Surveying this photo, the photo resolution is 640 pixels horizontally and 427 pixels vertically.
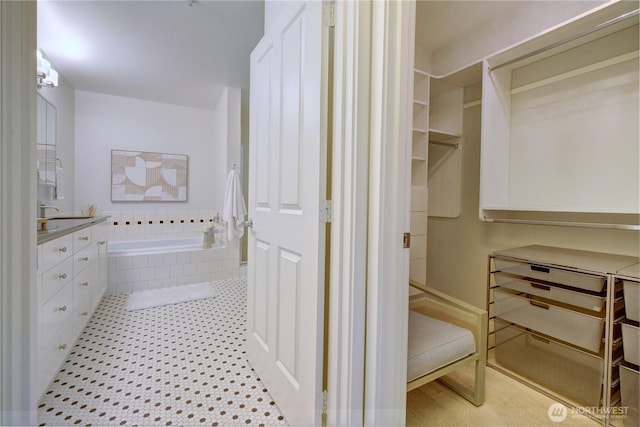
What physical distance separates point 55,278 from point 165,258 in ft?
5.79

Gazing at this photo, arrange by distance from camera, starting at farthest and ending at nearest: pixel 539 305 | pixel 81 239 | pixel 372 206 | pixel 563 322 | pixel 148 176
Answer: pixel 148 176 → pixel 81 239 → pixel 539 305 → pixel 563 322 → pixel 372 206

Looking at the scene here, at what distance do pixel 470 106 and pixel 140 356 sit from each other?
314 centimetres

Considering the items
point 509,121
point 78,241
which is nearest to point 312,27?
point 509,121

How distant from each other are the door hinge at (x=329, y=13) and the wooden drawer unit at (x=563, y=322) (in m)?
1.58

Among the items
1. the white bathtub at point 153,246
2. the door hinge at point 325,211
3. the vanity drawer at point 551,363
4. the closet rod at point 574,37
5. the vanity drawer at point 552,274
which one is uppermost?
the closet rod at point 574,37

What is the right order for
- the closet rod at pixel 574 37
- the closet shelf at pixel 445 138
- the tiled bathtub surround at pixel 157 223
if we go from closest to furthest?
the closet rod at pixel 574 37 < the closet shelf at pixel 445 138 < the tiled bathtub surround at pixel 157 223

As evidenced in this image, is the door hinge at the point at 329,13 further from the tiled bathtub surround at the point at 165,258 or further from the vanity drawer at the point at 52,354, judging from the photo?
the tiled bathtub surround at the point at 165,258

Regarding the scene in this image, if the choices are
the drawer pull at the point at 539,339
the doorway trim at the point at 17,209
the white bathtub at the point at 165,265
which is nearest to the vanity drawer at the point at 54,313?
the doorway trim at the point at 17,209

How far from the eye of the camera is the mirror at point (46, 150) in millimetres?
→ 2596

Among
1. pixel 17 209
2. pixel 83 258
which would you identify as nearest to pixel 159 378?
pixel 83 258

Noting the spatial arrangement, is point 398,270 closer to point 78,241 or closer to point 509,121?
point 509,121

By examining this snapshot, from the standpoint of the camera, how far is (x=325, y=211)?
3.60ft

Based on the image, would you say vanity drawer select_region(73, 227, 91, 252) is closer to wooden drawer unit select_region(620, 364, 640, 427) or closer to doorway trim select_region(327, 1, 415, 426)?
doorway trim select_region(327, 1, 415, 426)

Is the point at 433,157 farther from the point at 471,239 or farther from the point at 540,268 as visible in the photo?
the point at 540,268
